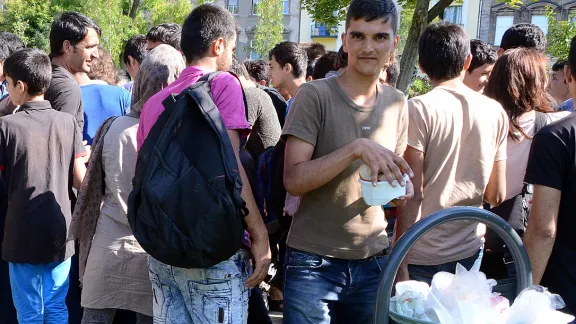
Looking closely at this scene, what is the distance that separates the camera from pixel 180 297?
271 centimetres

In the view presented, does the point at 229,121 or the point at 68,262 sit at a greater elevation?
the point at 229,121

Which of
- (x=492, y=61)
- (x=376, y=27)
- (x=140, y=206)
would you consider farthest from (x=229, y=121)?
(x=492, y=61)

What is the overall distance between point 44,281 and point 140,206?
1788 millimetres

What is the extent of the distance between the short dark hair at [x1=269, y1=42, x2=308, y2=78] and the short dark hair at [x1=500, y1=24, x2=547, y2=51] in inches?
A: 67.4

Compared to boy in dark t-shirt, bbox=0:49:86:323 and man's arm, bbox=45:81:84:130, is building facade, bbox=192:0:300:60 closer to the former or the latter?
man's arm, bbox=45:81:84:130

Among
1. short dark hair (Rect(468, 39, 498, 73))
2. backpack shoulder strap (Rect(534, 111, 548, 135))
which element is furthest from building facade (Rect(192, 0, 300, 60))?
backpack shoulder strap (Rect(534, 111, 548, 135))

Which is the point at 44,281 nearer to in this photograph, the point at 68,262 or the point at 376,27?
the point at 68,262

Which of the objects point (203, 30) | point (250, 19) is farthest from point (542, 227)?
point (250, 19)

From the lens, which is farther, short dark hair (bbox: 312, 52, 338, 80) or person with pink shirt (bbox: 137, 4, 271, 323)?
short dark hair (bbox: 312, 52, 338, 80)

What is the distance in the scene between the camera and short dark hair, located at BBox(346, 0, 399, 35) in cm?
267

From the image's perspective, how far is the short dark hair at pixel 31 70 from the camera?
400 centimetres

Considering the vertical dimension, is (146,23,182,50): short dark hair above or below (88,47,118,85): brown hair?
above

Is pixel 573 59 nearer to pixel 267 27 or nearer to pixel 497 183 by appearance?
pixel 497 183

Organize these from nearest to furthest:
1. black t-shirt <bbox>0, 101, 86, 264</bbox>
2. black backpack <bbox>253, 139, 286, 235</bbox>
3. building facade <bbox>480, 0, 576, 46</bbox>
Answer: black backpack <bbox>253, 139, 286, 235</bbox> → black t-shirt <bbox>0, 101, 86, 264</bbox> → building facade <bbox>480, 0, 576, 46</bbox>
